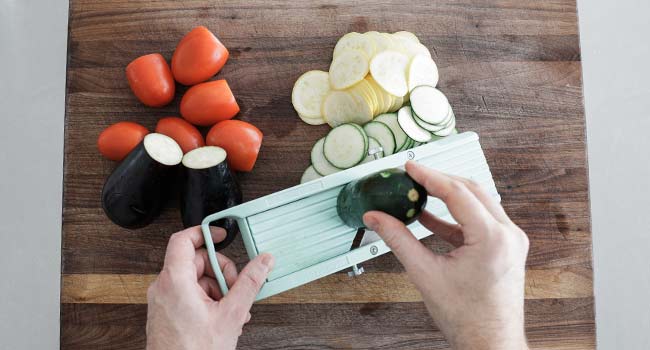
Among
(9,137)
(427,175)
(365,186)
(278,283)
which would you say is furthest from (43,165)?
(427,175)

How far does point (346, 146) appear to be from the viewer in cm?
189

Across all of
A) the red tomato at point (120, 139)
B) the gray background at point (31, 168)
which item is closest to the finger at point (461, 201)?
the red tomato at point (120, 139)

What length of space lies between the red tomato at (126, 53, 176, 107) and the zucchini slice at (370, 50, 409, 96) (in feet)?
2.54

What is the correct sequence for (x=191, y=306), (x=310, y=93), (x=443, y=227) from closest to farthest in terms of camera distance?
(x=191, y=306) < (x=443, y=227) < (x=310, y=93)

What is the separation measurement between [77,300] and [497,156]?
1695 mm

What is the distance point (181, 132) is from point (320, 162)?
0.53 metres

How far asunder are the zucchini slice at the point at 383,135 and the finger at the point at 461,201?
21.8 inches

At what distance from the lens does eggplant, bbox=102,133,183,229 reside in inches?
69.6

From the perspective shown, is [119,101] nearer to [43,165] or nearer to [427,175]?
[43,165]

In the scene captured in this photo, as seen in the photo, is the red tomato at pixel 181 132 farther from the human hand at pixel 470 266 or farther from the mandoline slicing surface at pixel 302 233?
the human hand at pixel 470 266

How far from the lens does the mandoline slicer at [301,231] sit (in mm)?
1663

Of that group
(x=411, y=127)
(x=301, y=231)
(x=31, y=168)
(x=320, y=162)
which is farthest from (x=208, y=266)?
(x=31, y=168)

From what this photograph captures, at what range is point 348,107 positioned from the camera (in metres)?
1.96

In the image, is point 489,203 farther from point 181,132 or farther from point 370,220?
point 181,132
